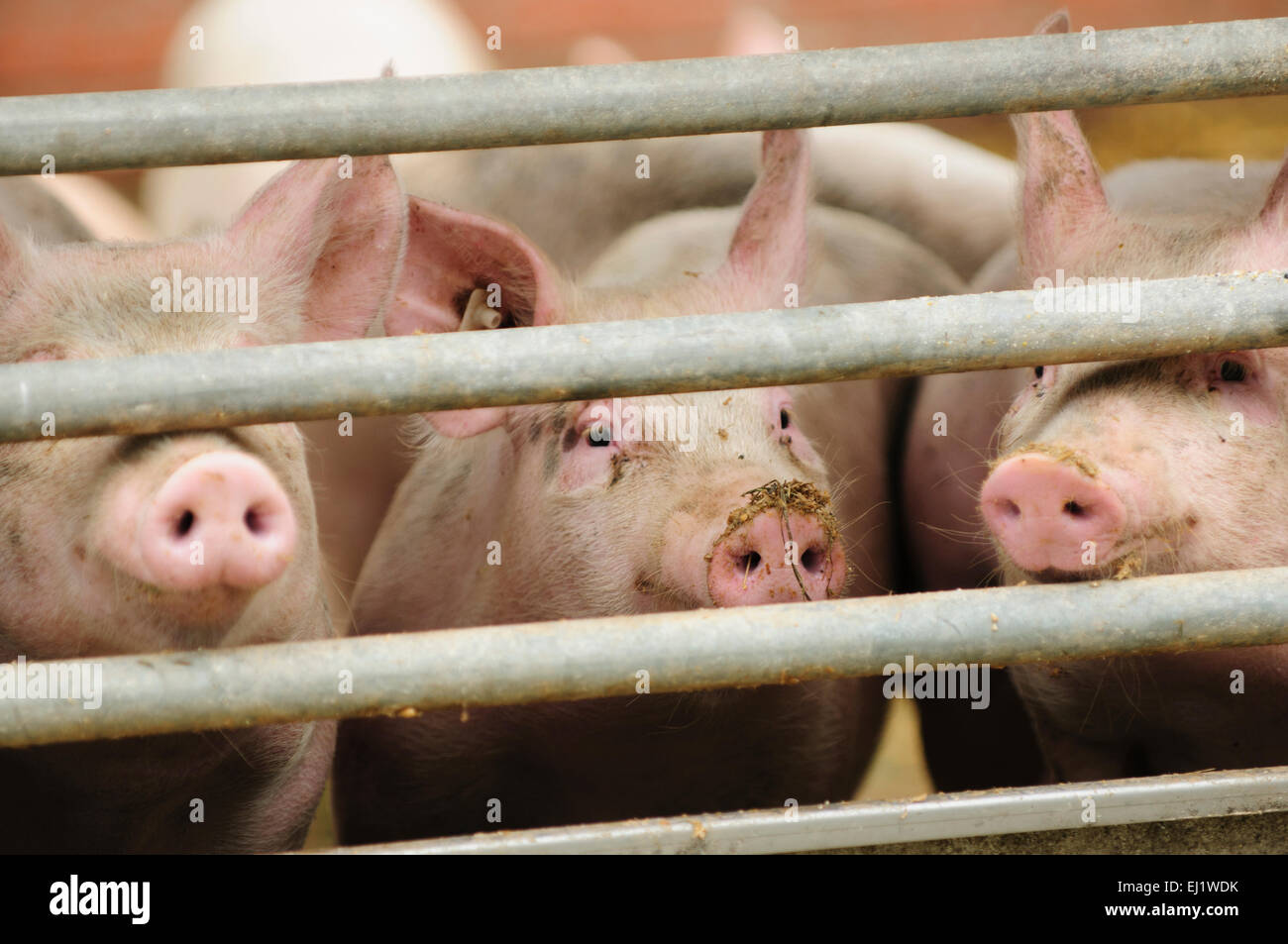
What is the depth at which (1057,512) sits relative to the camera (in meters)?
2.08

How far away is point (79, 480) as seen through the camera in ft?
6.70

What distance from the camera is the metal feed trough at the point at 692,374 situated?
171cm

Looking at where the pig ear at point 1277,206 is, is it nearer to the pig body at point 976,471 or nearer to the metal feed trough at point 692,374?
the pig body at point 976,471

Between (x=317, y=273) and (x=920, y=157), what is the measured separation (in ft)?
8.05

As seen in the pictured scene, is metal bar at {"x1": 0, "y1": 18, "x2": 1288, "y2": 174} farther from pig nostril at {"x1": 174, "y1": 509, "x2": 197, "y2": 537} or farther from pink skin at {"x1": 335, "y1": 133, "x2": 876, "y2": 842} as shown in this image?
pink skin at {"x1": 335, "y1": 133, "x2": 876, "y2": 842}

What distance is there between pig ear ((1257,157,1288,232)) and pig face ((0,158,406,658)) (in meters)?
1.54

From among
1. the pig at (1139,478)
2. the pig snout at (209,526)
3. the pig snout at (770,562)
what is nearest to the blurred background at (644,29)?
the pig at (1139,478)

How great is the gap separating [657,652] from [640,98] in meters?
0.71

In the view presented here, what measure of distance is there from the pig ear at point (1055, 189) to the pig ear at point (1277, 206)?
0.31 metres

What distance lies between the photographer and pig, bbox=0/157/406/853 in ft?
6.13
